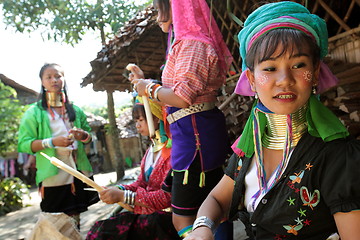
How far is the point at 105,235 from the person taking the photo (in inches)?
79.1

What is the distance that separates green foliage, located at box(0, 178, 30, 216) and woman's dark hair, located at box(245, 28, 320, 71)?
8.54 m

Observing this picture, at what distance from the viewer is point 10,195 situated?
8.06 meters

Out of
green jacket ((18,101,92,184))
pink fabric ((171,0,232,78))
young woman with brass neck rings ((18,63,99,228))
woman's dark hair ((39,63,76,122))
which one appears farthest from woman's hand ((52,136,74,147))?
pink fabric ((171,0,232,78))

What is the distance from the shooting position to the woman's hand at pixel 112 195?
2035mm

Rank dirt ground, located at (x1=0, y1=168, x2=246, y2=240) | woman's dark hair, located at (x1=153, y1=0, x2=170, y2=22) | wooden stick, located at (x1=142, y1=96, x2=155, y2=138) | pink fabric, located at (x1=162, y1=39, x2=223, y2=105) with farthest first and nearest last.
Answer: dirt ground, located at (x1=0, y1=168, x2=246, y2=240) → wooden stick, located at (x1=142, y1=96, x2=155, y2=138) → woman's dark hair, located at (x1=153, y1=0, x2=170, y2=22) → pink fabric, located at (x1=162, y1=39, x2=223, y2=105)

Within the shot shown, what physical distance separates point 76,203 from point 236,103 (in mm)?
2156

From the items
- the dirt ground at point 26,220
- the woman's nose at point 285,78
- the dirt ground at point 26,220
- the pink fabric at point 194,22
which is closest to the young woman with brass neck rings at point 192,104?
the pink fabric at point 194,22

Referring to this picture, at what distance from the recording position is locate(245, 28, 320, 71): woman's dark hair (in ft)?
3.67

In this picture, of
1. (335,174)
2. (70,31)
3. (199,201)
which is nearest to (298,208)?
(335,174)

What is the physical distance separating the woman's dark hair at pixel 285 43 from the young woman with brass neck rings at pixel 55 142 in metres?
2.33

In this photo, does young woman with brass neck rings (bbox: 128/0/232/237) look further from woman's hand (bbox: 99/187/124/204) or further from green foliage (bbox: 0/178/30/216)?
green foliage (bbox: 0/178/30/216)

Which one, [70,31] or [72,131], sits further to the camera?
[70,31]

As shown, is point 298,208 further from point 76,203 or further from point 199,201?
point 76,203

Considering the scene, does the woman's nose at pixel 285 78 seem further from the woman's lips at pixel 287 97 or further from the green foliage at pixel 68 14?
the green foliage at pixel 68 14
